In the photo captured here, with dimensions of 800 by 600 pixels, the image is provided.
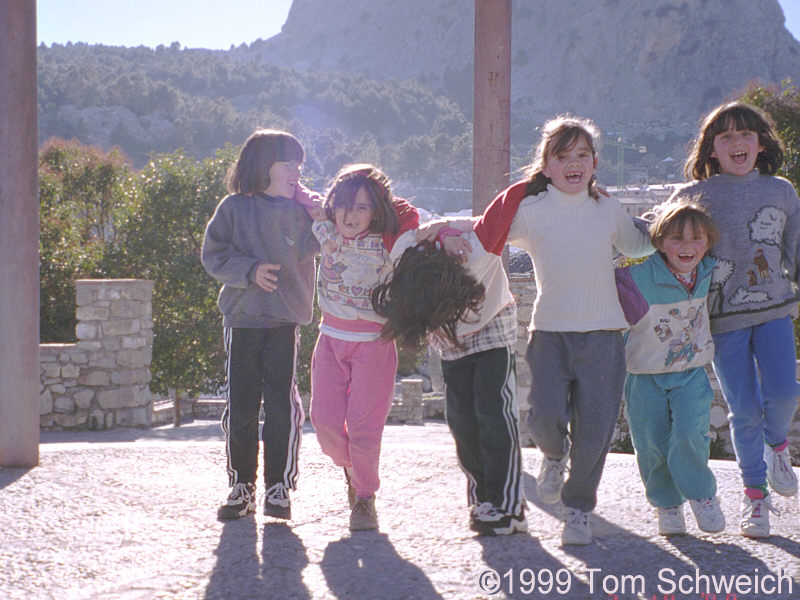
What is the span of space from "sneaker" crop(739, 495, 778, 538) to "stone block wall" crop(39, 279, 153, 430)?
6.94 metres

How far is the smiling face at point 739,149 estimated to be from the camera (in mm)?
3234

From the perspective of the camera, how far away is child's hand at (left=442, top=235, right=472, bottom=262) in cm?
A: 306

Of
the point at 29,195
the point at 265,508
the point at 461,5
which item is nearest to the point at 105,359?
the point at 29,195

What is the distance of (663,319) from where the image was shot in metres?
3.10

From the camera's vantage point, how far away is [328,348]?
3.34 meters

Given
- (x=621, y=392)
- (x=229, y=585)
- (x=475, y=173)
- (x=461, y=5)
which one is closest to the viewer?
(x=229, y=585)

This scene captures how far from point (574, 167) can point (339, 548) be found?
1.59 metres

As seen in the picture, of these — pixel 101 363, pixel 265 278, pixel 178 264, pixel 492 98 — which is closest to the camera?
pixel 265 278

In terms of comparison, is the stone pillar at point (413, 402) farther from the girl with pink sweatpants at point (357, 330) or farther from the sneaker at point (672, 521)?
the sneaker at point (672, 521)

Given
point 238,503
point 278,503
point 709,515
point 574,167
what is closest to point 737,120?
point 574,167

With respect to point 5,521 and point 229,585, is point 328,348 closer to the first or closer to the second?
point 229,585

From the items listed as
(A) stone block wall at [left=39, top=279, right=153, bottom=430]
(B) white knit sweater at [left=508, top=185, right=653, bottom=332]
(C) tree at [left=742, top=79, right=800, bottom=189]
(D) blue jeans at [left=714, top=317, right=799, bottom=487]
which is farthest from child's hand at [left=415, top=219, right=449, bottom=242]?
(C) tree at [left=742, top=79, right=800, bottom=189]

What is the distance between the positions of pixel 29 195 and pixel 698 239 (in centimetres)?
324

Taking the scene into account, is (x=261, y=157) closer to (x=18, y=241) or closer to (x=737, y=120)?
(x=18, y=241)
